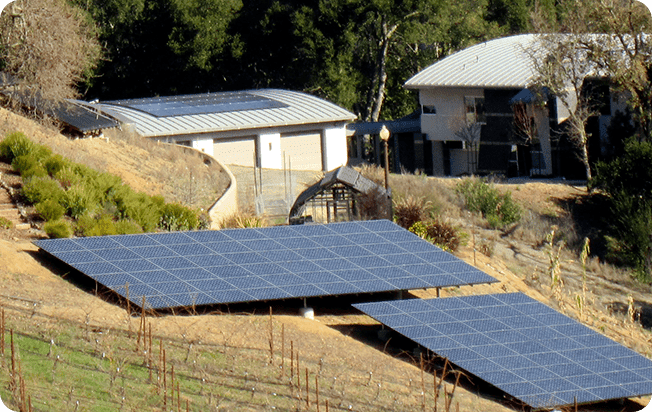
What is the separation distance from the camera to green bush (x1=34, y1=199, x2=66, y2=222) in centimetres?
2430

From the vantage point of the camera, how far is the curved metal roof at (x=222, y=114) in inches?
1869

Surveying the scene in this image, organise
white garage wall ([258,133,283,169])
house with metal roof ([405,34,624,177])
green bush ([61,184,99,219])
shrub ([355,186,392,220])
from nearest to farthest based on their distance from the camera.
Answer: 1. green bush ([61,184,99,219])
2. shrub ([355,186,392,220])
3. white garage wall ([258,133,283,169])
4. house with metal roof ([405,34,624,177])

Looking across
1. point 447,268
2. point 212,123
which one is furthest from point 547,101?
point 447,268

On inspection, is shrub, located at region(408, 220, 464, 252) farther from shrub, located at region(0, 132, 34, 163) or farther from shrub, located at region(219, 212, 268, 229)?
shrub, located at region(0, 132, 34, 163)

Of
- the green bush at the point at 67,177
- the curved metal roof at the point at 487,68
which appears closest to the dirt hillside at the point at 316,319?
the green bush at the point at 67,177

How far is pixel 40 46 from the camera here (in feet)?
115

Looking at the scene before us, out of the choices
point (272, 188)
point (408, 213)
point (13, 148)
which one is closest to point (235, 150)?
point (272, 188)

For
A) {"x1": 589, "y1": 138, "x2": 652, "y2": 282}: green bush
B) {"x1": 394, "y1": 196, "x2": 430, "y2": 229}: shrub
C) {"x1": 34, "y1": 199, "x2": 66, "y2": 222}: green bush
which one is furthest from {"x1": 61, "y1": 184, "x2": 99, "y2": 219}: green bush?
{"x1": 589, "y1": 138, "x2": 652, "y2": 282}: green bush

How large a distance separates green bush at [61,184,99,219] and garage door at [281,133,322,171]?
25383 millimetres

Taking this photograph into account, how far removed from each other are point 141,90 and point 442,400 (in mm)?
56224

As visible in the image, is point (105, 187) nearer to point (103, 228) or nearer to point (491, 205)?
point (103, 228)

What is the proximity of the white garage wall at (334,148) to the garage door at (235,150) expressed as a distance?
405 centimetres

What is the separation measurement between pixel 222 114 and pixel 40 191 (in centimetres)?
2506

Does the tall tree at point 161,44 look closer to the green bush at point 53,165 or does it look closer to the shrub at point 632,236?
the shrub at point 632,236
